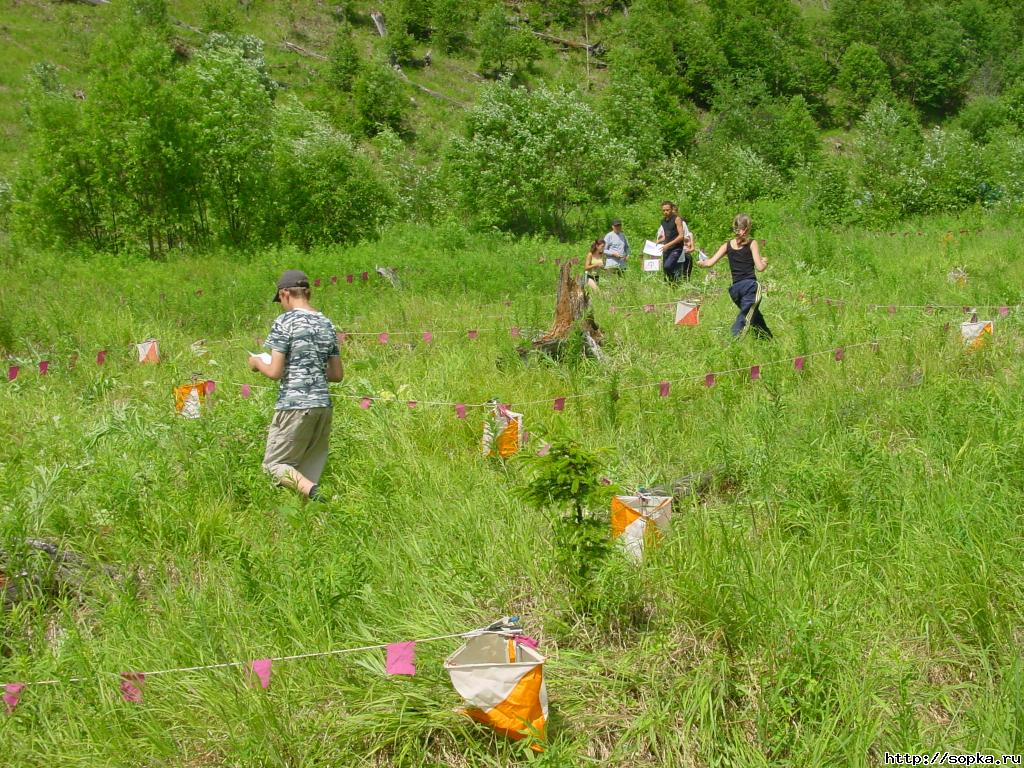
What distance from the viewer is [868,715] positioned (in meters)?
2.52

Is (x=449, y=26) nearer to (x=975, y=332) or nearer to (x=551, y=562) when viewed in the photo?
(x=975, y=332)

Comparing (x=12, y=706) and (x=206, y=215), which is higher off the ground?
(x=12, y=706)

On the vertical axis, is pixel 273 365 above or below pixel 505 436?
above

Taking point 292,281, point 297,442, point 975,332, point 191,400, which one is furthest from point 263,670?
point 975,332

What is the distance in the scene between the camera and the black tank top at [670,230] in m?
10.7

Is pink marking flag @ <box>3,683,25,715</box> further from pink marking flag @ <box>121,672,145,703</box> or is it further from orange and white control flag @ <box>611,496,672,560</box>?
orange and white control flag @ <box>611,496,672,560</box>

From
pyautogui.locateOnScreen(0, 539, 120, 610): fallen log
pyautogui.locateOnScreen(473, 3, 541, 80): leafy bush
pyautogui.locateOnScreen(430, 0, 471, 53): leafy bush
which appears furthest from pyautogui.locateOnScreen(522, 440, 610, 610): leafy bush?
pyautogui.locateOnScreen(430, 0, 471, 53): leafy bush

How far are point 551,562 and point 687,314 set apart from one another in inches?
203

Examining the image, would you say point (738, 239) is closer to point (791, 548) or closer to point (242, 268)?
point (791, 548)

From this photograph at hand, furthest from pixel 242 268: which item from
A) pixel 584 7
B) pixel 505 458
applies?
pixel 584 7

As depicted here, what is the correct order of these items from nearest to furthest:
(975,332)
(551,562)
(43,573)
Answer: (551,562) → (43,573) → (975,332)

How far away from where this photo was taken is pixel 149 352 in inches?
299

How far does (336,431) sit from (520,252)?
36.9ft

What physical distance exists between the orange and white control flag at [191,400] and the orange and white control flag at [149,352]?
1.85 m
